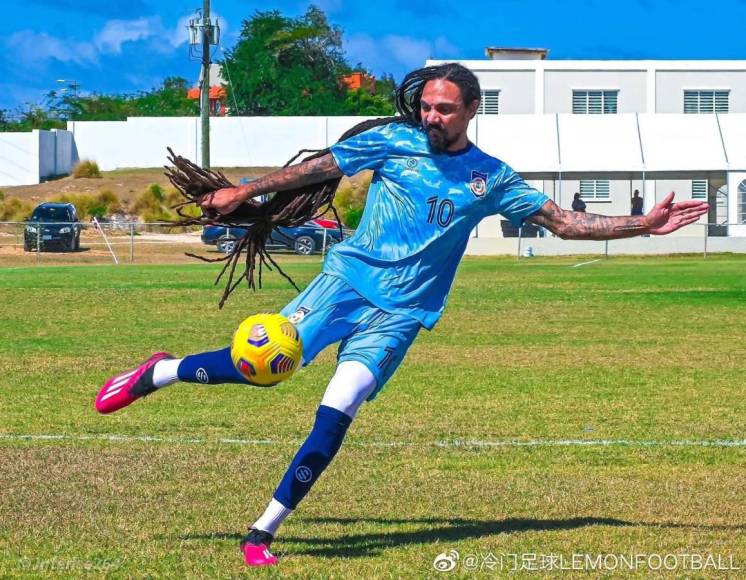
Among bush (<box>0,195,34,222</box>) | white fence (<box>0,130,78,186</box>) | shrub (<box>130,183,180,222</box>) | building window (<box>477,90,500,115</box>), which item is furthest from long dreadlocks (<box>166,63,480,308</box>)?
white fence (<box>0,130,78,186</box>)

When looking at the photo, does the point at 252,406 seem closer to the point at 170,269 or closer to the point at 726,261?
the point at 170,269

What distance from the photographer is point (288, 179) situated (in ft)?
23.0

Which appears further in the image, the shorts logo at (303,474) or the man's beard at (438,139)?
the man's beard at (438,139)

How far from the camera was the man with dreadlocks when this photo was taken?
21.6ft

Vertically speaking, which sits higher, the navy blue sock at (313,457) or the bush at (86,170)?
the bush at (86,170)

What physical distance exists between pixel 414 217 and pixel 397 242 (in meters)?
0.14

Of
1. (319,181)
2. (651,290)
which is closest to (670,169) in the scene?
(651,290)

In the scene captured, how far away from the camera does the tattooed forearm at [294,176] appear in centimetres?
698

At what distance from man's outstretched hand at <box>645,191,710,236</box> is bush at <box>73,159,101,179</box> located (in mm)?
70970

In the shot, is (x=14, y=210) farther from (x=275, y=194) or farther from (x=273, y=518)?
(x=273, y=518)

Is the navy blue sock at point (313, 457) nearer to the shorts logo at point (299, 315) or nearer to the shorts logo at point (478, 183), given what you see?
the shorts logo at point (299, 315)

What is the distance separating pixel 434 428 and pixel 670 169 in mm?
39698

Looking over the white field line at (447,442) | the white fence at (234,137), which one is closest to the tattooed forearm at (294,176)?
the white field line at (447,442)

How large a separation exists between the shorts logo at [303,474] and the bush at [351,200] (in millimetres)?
44016
